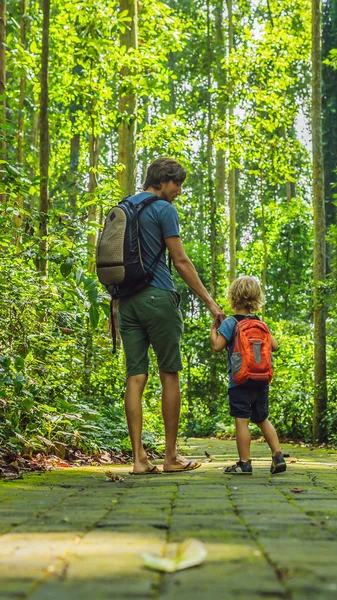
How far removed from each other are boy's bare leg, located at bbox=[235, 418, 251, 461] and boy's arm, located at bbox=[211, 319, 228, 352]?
0.57m

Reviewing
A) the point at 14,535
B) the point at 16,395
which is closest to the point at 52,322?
the point at 16,395

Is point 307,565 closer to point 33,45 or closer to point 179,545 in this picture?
point 179,545

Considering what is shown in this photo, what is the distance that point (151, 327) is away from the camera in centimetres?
597

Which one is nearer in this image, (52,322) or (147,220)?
(147,220)

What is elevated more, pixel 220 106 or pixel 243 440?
pixel 220 106

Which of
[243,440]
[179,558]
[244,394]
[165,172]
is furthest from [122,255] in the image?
[179,558]

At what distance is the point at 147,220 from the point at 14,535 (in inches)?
129

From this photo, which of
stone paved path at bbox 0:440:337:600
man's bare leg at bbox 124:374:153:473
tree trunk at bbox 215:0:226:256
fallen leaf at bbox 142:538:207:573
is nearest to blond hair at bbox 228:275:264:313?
man's bare leg at bbox 124:374:153:473

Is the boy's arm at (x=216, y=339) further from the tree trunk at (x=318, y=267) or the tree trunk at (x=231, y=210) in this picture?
the tree trunk at (x=231, y=210)

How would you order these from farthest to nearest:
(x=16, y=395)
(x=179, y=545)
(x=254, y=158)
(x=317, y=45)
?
(x=254, y=158) → (x=317, y=45) → (x=16, y=395) → (x=179, y=545)

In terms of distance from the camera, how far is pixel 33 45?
1684 cm

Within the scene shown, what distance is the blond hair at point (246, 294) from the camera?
21.2 ft

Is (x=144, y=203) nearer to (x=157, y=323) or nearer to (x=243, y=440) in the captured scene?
(x=157, y=323)

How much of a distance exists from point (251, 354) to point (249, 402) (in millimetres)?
395
